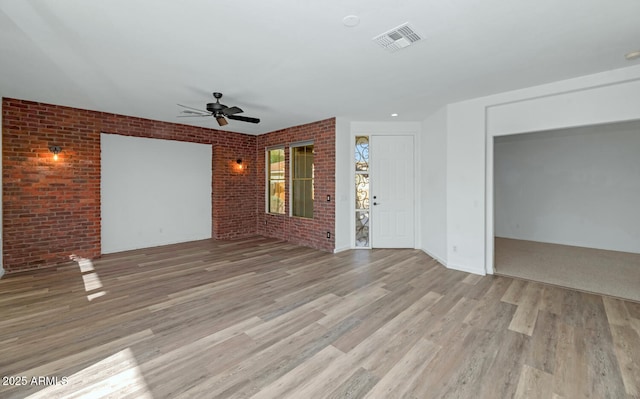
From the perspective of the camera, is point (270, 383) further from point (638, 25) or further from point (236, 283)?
point (638, 25)

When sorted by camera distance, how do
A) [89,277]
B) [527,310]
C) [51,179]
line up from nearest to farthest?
[527,310]
[89,277]
[51,179]

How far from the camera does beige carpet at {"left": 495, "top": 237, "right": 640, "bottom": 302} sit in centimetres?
367

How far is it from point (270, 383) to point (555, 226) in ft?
23.8

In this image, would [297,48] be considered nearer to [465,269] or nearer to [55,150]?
[465,269]

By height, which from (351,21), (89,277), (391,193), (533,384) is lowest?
(533,384)

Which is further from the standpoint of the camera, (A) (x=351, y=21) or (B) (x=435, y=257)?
(B) (x=435, y=257)

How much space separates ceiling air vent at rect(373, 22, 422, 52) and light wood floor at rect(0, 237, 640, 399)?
2695 mm

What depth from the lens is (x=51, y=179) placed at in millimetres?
4574

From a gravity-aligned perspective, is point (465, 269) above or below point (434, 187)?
Result: below

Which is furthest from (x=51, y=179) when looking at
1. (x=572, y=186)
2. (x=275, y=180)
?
(x=572, y=186)

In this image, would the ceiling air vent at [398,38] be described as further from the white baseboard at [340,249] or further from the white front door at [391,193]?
the white baseboard at [340,249]

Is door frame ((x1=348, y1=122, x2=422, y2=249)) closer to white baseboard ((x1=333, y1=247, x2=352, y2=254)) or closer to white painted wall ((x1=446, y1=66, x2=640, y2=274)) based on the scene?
white baseboard ((x1=333, y1=247, x2=352, y2=254))

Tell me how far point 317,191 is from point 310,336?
368 centimetres

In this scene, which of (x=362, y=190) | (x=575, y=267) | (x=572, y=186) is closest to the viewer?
(x=575, y=267)
